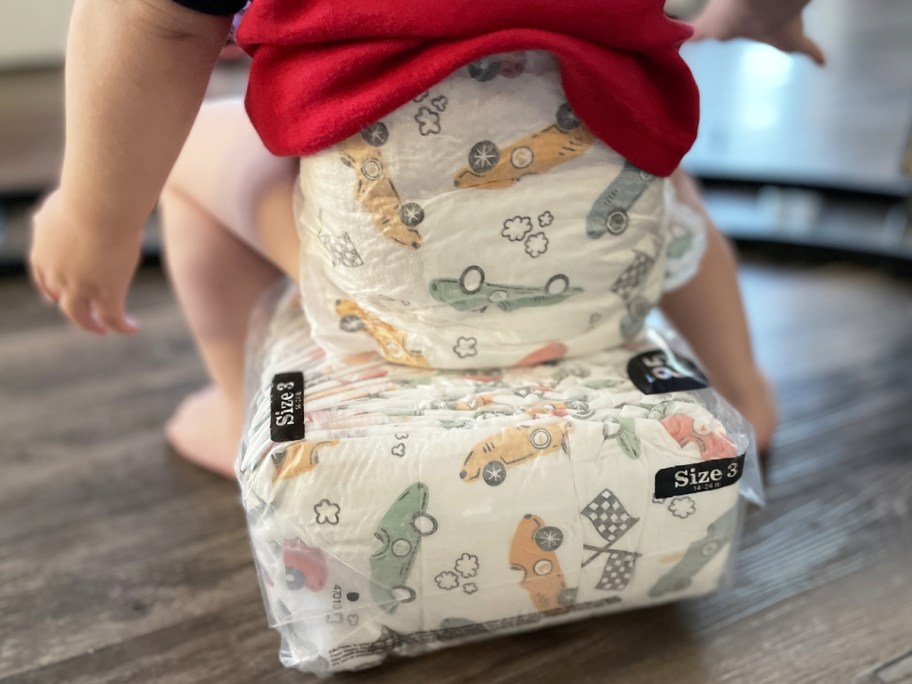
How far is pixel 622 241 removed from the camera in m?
0.57

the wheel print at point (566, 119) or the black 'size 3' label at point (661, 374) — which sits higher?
the wheel print at point (566, 119)

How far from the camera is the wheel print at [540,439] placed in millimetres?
535

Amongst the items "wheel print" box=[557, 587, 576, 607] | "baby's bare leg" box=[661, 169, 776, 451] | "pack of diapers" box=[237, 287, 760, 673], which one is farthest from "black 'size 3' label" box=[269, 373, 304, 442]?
"baby's bare leg" box=[661, 169, 776, 451]

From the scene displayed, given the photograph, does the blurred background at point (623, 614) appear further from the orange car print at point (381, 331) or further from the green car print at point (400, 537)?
the orange car print at point (381, 331)

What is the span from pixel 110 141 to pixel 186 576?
1.21 feet

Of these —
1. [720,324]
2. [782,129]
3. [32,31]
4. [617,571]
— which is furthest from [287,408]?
[32,31]

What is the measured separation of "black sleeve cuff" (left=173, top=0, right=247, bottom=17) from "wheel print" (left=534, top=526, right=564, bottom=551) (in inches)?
15.0

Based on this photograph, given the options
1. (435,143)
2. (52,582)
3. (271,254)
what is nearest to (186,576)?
(52,582)

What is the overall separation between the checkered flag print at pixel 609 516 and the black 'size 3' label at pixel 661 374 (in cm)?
8

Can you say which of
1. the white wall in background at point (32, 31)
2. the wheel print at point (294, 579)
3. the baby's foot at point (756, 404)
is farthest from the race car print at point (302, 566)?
the white wall in background at point (32, 31)

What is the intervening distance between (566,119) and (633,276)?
0.13 meters

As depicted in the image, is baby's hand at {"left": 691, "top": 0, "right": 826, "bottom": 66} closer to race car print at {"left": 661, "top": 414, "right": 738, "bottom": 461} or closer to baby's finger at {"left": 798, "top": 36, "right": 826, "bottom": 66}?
baby's finger at {"left": 798, "top": 36, "right": 826, "bottom": 66}

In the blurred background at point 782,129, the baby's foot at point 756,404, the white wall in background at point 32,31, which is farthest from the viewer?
the white wall in background at point 32,31

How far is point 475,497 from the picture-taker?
526 millimetres
